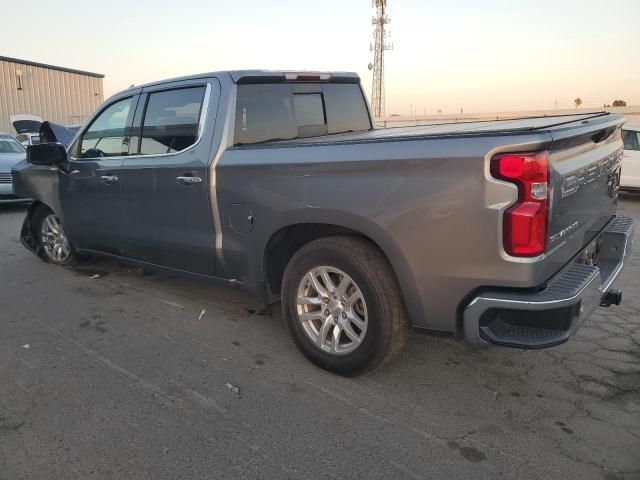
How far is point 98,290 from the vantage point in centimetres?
504

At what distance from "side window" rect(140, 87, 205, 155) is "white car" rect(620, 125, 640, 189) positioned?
9609mm

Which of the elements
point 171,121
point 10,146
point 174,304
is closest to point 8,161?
point 10,146

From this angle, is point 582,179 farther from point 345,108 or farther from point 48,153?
point 48,153

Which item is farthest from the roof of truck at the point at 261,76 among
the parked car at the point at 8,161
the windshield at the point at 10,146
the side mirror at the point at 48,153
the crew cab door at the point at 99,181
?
the windshield at the point at 10,146

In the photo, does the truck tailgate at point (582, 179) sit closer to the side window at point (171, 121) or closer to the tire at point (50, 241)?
the side window at point (171, 121)

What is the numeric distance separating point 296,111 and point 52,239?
346 centimetres

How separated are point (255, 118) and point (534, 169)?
2132 millimetres

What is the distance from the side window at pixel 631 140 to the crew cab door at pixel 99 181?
32.8 feet

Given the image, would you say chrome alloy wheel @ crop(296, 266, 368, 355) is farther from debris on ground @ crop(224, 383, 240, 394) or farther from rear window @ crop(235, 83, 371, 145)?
rear window @ crop(235, 83, 371, 145)

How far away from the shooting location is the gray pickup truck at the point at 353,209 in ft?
8.13

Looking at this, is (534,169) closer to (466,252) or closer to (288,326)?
(466,252)

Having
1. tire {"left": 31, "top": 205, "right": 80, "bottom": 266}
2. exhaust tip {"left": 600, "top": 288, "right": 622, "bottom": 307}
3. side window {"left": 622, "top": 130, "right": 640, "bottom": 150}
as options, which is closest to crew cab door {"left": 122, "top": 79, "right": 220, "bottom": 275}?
tire {"left": 31, "top": 205, "right": 80, "bottom": 266}

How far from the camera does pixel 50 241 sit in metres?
5.93

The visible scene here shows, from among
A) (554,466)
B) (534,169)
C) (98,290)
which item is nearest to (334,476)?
(554,466)
